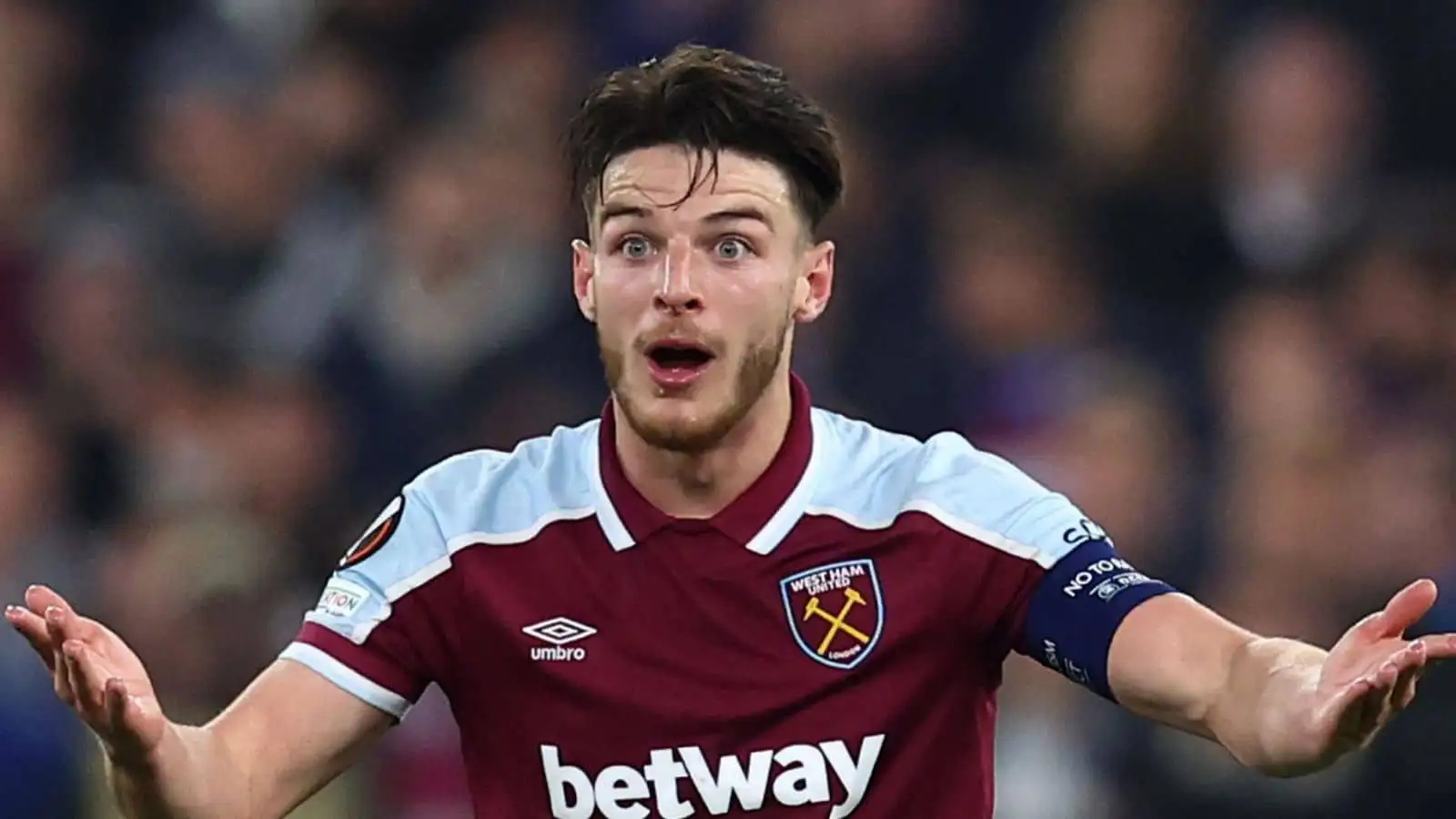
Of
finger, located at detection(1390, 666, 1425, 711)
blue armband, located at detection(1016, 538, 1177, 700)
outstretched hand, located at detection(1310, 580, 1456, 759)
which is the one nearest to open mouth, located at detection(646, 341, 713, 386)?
blue armband, located at detection(1016, 538, 1177, 700)

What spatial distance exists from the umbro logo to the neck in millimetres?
253

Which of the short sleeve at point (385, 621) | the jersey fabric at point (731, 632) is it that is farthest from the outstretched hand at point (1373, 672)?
the short sleeve at point (385, 621)

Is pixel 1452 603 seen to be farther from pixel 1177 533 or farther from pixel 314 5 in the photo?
pixel 314 5

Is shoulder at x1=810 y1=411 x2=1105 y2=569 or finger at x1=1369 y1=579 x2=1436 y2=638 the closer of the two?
finger at x1=1369 y1=579 x2=1436 y2=638

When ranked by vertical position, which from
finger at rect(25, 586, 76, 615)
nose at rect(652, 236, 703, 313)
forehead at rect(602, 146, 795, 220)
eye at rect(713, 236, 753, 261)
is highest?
forehead at rect(602, 146, 795, 220)

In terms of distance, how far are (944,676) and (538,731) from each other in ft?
2.14

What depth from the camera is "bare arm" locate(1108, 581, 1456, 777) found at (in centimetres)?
363

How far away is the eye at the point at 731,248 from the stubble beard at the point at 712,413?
0.45 ft

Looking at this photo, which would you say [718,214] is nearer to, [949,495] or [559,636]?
[949,495]

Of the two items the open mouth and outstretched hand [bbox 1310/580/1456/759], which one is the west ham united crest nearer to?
the open mouth

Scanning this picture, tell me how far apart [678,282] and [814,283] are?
14.0 inches

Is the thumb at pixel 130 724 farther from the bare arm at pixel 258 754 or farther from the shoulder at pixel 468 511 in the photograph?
the shoulder at pixel 468 511

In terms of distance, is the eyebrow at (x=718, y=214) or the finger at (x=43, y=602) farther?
the eyebrow at (x=718, y=214)

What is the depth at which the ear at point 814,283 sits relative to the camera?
452cm
